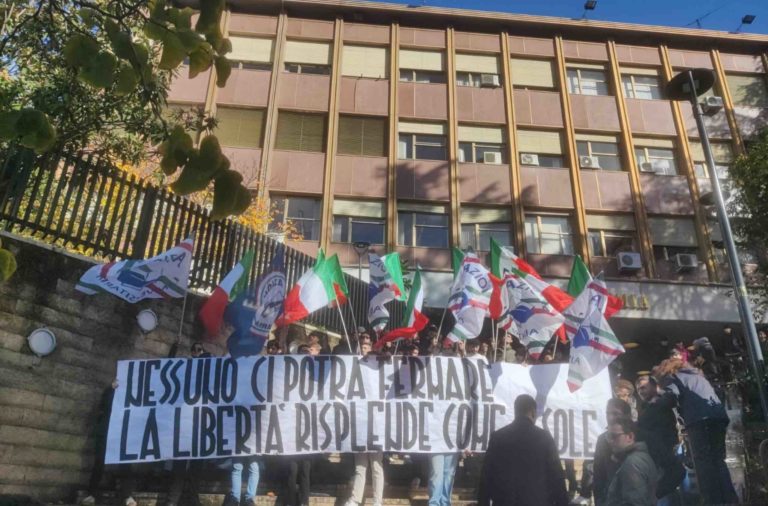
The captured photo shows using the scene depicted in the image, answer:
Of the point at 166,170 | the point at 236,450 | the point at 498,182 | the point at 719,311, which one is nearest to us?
the point at 166,170

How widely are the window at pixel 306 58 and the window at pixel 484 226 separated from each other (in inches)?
327

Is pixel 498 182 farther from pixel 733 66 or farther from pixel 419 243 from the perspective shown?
pixel 733 66

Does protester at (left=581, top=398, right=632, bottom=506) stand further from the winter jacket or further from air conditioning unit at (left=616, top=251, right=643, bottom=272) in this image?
air conditioning unit at (left=616, top=251, right=643, bottom=272)

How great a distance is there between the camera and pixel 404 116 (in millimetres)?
22562

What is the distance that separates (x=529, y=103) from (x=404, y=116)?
5162mm

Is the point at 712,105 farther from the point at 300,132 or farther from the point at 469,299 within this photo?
the point at 469,299

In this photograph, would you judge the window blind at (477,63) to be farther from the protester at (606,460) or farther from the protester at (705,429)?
the protester at (606,460)

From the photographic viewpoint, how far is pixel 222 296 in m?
7.34

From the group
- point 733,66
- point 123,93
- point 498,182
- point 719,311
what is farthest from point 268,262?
point 733,66

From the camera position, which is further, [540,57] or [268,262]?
[540,57]

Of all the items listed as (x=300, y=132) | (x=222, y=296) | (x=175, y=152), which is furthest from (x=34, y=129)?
(x=300, y=132)

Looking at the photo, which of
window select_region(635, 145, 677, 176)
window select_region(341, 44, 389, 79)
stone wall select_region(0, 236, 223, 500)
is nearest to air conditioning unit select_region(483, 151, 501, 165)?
window select_region(341, 44, 389, 79)

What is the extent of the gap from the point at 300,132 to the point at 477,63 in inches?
319

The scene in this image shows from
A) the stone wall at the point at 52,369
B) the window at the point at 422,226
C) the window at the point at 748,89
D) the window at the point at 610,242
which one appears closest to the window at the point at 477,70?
the window at the point at 422,226
